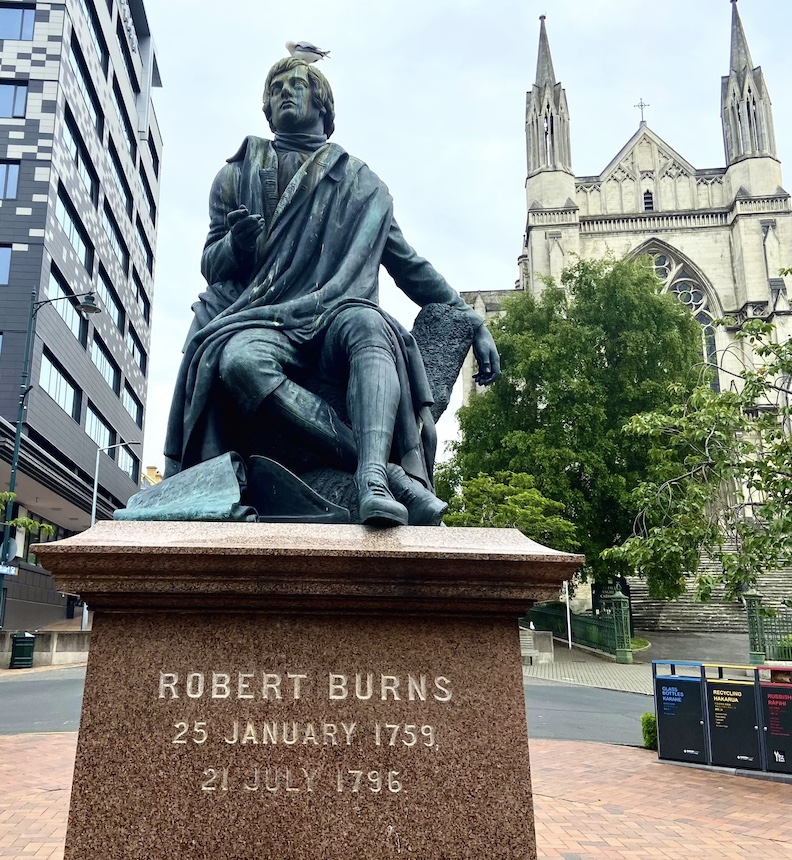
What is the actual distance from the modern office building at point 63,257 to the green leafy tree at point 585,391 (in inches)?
589

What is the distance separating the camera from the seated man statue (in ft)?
12.7

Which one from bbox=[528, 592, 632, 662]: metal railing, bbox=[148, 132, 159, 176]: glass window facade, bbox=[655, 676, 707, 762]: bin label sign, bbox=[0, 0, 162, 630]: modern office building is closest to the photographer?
bbox=[655, 676, 707, 762]: bin label sign

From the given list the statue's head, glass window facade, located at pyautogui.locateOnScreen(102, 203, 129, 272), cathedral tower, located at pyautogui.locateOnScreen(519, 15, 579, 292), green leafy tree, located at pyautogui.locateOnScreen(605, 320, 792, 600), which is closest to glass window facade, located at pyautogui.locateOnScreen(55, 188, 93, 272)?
glass window facade, located at pyautogui.locateOnScreen(102, 203, 129, 272)

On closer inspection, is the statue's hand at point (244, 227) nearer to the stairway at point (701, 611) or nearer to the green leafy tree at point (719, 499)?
the green leafy tree at point (719, 499)

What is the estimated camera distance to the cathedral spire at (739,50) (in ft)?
A: 174


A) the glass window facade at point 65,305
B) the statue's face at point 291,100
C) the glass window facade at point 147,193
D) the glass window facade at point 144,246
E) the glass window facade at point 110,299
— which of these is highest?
the glass window facade at point 147,193

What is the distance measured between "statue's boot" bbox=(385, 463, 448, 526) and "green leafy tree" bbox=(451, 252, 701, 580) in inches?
1013

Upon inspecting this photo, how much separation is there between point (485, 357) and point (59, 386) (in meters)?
32.1

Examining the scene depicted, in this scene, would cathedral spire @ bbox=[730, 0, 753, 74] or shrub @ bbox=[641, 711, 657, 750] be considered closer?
shrub @ bbox=[641, 711, 657, 750]

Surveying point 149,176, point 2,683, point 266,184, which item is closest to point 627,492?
point 2,683

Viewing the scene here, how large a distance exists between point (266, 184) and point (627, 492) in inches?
1056

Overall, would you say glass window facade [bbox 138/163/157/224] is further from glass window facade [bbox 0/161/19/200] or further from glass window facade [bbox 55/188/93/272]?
glass window facade [bbox 0/161/19/200]

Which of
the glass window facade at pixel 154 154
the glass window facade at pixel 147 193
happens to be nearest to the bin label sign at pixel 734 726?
the glass window facade at pixel 147 193

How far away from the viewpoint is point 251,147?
4695 mm
